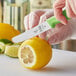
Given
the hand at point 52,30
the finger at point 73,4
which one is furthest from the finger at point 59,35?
the finger at point 73,4

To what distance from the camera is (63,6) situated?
2.23 feet

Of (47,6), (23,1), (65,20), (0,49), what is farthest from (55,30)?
(23,1)

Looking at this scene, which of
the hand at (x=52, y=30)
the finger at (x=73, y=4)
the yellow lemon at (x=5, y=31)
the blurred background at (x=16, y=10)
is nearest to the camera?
the finger at (x=73, y=4)

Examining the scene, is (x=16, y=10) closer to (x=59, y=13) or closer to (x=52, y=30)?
(x=52, y=30)

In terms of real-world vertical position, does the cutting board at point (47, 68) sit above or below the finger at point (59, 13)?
below

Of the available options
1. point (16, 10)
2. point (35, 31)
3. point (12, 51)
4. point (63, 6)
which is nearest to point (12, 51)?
point (12, 51)

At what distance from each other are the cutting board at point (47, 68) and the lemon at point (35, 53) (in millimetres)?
23

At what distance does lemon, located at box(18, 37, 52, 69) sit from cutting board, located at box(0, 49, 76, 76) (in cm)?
2

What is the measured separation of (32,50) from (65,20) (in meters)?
0.15

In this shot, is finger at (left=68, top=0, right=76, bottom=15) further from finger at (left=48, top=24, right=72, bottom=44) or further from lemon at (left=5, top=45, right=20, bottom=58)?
lemon at (left=5, top=45, right=20, bottom=58)

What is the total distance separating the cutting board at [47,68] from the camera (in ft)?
2.39

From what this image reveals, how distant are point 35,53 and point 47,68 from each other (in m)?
0.08

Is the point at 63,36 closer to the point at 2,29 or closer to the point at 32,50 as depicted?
the point at 32,50

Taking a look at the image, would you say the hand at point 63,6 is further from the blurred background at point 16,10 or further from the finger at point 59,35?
the blurred background at point 16,10
